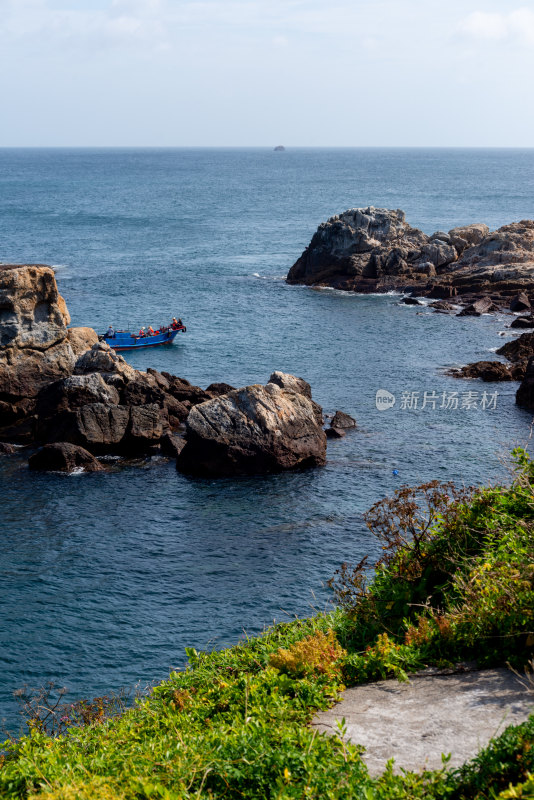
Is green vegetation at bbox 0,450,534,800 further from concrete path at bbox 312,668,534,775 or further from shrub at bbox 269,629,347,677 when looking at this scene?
concrete path at bbox 312,668,534,775

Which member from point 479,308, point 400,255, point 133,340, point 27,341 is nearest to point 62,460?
point 27,341

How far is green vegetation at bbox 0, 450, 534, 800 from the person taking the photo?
9.88 meters

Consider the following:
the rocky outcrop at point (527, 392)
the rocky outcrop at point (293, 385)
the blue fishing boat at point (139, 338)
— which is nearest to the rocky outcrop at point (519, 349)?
the rocky outcrop at point (527, 392)

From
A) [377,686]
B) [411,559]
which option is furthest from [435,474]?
[377,686]

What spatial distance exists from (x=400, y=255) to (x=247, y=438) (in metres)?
56.8

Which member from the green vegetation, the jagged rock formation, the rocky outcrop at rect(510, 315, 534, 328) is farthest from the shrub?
the rocky outcrop at rect(510, 315, 534, 328)

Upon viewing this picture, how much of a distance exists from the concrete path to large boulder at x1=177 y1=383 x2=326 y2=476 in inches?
1210

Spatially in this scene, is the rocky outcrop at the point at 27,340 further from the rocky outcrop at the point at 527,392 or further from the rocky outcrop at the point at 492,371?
the rocky outcrop at the point at 527,392

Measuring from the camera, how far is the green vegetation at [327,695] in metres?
9.88

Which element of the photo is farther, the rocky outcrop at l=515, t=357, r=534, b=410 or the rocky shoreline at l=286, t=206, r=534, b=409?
the rocky shoreline at l=286, t=206, r=534, b=409

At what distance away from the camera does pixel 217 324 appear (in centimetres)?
8056

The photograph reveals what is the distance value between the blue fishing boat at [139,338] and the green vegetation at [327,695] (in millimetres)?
56329

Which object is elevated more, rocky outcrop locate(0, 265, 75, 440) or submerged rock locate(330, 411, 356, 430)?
A: rocky outcrop locate(0, 265, 75, 440)

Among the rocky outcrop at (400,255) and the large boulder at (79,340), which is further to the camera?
the rocky outcrop at (400,255)
